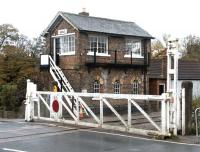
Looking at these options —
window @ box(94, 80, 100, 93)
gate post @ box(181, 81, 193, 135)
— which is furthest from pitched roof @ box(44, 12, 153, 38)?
gate post @ box(181, 81, 193, 135)

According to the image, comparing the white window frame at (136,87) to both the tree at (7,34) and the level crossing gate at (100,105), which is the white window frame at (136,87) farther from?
the tree at (7,34)

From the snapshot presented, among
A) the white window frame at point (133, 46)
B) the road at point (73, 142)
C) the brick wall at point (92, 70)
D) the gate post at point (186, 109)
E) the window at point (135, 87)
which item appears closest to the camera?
the road at point (73, 142)

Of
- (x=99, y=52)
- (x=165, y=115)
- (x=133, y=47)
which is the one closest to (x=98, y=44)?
(x=99, y=52)

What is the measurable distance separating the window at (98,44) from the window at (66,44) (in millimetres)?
1222

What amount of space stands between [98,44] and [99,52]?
21.7 inches

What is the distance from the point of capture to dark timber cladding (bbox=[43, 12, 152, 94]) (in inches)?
1126

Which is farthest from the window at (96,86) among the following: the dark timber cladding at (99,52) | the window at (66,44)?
the window at (66,44)

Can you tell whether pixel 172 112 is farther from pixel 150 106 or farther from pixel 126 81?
pixel 126 81

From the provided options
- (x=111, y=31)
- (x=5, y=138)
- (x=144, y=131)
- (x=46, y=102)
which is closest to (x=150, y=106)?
(x=111, y=31)

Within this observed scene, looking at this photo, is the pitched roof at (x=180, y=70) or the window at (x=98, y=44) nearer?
the window at (x=98, y=44)

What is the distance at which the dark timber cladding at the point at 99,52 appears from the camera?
2859cm

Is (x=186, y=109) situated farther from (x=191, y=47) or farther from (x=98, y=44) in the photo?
(x=191, y=47)

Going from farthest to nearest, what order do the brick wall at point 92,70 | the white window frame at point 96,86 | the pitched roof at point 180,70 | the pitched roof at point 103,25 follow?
the pitched roof at point 180,70, the white window frame at point 96,86, the pitched roof at point 103,25, the brick wall at point 92,70

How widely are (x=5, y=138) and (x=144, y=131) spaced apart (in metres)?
5.27
